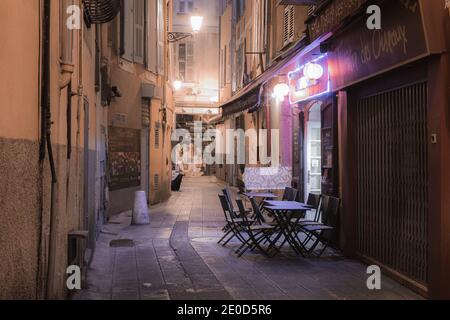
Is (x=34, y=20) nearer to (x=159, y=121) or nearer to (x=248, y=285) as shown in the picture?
(x=248, y=285)

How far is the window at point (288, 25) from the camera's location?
14.4 m

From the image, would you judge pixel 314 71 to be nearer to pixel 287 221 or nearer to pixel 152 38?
pixel 287 221

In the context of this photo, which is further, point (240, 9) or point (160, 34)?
point (240, 9)

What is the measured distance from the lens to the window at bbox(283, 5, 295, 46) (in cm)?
1443

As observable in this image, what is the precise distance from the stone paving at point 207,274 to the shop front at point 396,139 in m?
0.52

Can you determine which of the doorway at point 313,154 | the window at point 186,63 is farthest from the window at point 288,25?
the window at point 186,63

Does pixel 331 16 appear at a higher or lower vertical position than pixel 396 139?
higher

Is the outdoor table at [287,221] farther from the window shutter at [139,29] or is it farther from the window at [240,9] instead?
the window at [240,9]

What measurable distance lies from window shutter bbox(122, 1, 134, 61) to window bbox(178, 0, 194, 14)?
1963 cm

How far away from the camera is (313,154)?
1315 cm

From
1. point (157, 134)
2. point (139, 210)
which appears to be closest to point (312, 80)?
point (139, 210)

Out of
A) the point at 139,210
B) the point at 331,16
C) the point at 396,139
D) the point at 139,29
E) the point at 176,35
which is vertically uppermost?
the point at 176,35

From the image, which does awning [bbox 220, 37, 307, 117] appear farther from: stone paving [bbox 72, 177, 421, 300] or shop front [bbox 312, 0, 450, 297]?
stone paving [bbox 72, 177, 421, 300]

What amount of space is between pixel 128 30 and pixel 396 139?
10922 mm
